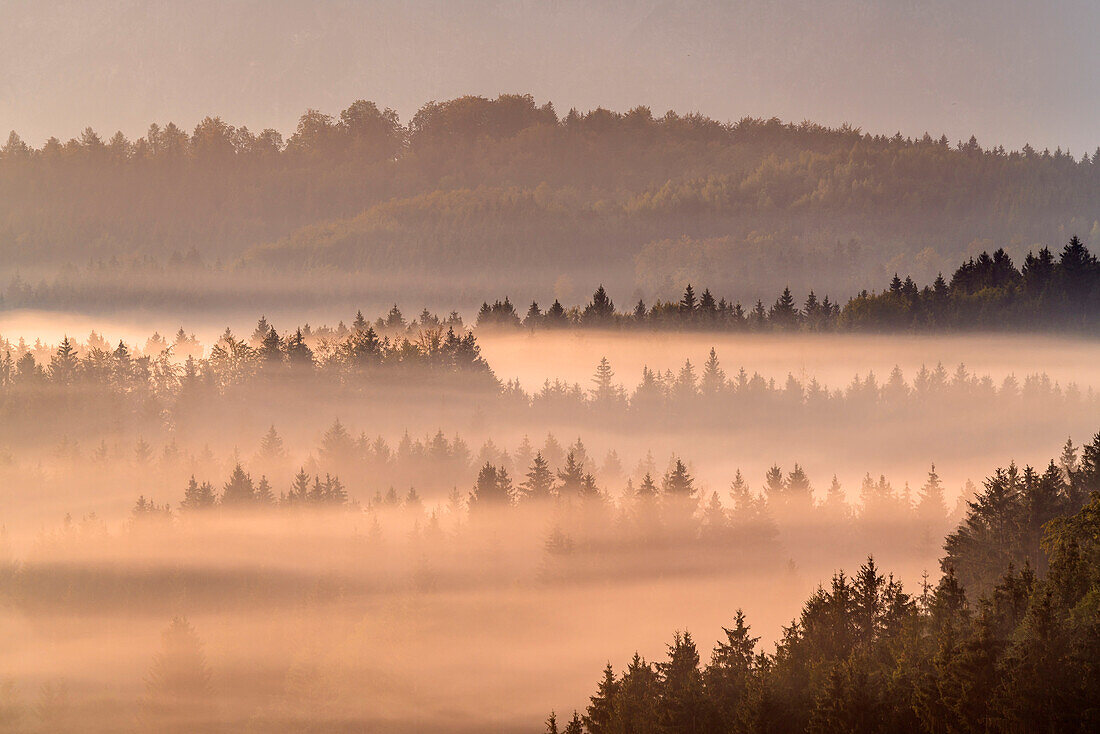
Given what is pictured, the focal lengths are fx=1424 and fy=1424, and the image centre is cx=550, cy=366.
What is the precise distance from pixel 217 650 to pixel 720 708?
12567 centimetres

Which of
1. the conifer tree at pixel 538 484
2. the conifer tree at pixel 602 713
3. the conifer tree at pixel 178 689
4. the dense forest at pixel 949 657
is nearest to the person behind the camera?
the dense forest at pixel 949 657

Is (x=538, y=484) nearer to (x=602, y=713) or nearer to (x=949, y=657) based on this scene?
(x=602, y=713)

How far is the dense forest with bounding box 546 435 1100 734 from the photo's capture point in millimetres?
57250

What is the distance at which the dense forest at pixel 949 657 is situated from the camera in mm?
57250

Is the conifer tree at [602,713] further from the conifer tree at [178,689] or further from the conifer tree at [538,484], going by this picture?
the conifer tree at [538,484]

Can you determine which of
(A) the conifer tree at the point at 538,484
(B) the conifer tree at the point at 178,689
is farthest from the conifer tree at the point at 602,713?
(A) the conifer tree at the point at 538,484

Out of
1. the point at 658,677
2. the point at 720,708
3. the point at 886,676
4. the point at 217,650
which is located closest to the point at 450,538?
the point at 217,650

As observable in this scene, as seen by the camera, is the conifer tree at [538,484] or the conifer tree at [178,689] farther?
the conifer tree at [538,484]

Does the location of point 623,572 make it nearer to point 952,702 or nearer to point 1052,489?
point 1052,489

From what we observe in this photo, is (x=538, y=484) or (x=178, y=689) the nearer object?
(x=178, y=689)

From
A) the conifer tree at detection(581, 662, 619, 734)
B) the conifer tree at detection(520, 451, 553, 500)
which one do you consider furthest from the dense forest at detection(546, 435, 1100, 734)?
the conifer tree at detection(520, 451, 553, 500)

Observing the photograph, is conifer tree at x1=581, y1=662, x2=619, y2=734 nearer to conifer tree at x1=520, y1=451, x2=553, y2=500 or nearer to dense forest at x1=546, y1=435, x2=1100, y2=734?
dense forest at x1=546, y1=435, x2=1100, y2=734

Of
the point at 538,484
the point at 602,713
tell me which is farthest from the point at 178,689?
the point at 602,713

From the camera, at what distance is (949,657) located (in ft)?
195
